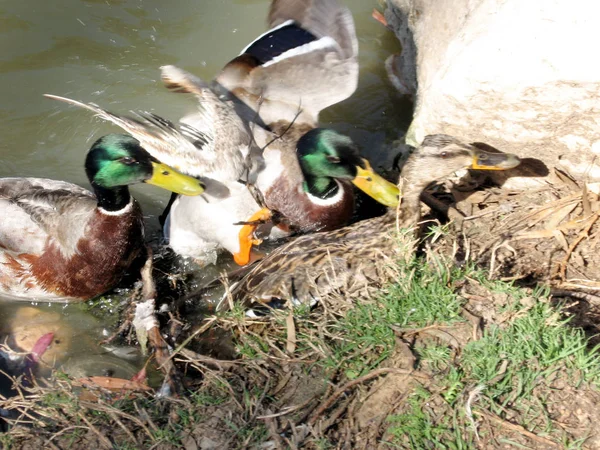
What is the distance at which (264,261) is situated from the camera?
12.5 ft

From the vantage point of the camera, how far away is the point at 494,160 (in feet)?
11.8

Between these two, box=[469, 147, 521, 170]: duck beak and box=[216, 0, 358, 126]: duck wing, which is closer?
box=[469, 147, 521, 170]: duck beak

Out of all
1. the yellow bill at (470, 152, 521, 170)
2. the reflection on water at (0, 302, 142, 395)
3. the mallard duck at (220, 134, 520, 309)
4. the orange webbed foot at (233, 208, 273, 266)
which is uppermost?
the yellow bill at (470, 152, 521, 170)

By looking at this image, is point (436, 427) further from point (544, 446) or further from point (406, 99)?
point (406, 99)

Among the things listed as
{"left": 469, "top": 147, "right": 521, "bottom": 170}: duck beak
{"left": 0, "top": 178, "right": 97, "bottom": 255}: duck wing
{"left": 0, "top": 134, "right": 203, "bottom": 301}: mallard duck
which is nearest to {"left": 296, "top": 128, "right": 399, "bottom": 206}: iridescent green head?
{"left": 469, "top": 147, "right": 521, "bottom": 170}: duck beak

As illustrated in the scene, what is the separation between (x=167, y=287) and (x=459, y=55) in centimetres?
218

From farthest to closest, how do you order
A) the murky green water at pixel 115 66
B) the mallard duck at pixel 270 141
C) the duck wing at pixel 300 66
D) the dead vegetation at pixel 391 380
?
1. the murky green water at pixel 115 66
2. the duck wing at pixel 300 66
3. the mallard duck at pixel 270 141
4. the dead vegetation at pixel 391 380

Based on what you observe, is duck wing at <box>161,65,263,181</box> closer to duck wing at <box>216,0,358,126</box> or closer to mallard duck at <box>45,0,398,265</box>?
mallard duck at <box>45,0,398,265</box>

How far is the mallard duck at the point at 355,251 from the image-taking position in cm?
329

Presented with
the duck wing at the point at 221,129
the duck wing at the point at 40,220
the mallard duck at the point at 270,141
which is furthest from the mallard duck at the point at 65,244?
the duck wing at the point at 221,129

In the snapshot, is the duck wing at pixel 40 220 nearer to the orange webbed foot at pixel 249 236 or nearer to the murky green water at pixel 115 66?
the murky green water at pixel 115 66

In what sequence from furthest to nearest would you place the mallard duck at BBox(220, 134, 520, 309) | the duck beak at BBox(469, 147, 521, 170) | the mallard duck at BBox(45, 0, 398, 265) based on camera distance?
the mallard duck at BBox(45, 0, 398, 265)
the duck beak at BBox(469, 147, 521, 170)
the mallard duck at BBox(220, 134, 520, 309)

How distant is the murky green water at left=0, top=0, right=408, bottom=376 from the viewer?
5.34 m

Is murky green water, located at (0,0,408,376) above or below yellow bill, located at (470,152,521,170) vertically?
below
